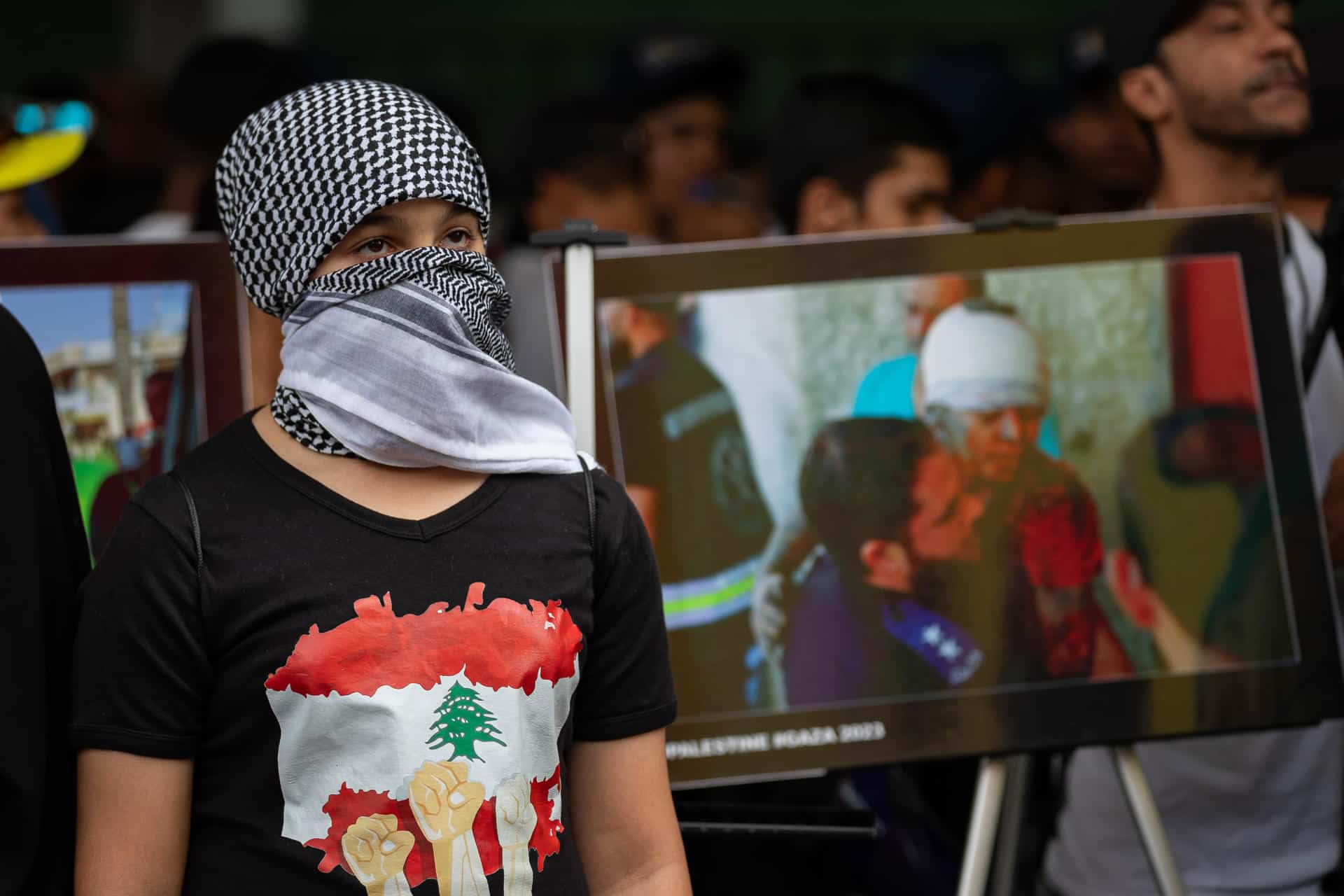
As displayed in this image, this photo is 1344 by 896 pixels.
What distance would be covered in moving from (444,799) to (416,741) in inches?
2.7

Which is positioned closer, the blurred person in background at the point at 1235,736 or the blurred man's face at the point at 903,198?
the blurred person in background at the point at 1235,736

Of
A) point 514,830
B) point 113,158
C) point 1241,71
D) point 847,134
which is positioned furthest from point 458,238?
point 113,158

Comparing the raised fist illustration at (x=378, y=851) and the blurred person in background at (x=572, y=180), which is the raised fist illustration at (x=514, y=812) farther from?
the blurred person in background at (x=572, y=180)

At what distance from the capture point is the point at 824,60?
8.32 meters

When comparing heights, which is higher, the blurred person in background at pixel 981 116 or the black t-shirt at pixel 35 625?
the blurred person in background at pixel 981 116

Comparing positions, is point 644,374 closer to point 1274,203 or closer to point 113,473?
point 113,473

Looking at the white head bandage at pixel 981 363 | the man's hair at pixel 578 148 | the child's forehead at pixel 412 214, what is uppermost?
the man's hair at pixel 578 148

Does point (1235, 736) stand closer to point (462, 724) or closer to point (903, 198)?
point (903, 198)

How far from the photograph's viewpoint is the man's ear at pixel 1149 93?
10.0 feet

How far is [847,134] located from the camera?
3787 mm

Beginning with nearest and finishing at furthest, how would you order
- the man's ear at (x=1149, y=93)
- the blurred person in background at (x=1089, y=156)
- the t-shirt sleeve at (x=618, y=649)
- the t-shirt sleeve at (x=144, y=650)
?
the t-shirt sleeve at (x=144, y=650)
the t-shirt sleeve at (x=618, y=649)
the man's ear at (x=1149, y=93)
the blurred person in background at (x=1089, y=156)

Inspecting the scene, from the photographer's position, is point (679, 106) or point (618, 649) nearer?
point (618, 649)

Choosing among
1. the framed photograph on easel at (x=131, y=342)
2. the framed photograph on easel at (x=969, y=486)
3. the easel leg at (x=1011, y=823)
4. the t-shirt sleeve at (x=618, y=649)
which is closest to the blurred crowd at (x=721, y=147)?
the framed photograph on easel at (x=131, y=342)

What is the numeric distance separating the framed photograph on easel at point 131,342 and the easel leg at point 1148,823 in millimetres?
1527
